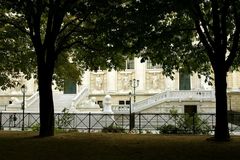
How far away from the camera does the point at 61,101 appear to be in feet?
145

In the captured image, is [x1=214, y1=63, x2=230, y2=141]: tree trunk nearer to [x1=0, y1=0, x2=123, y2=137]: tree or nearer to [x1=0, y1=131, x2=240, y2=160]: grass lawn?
[x1=0, y1=131, x2=240, y2=160]: grass lawn

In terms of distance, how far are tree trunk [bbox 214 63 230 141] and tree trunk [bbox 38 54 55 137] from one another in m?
7.32

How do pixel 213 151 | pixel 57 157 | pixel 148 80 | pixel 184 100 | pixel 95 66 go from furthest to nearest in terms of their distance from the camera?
1. pixel 148 80
2. pixel 184 100
3. pixel 95 66
4. pixel 213 151
5. pixel 57 157

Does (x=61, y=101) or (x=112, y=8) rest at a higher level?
(x=112, y=8)

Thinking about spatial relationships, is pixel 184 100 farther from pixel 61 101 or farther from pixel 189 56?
pixel 189 56

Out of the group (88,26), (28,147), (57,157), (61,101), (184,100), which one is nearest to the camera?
(57,157)

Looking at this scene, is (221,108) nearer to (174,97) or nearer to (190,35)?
(190,35)

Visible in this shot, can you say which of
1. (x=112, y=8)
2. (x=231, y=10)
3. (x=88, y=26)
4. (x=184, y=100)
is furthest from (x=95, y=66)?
(x=184, y=100)

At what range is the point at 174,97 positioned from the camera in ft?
135

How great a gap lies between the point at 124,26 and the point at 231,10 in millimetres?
4650

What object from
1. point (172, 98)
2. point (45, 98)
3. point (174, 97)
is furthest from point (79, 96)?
point (45, 98)

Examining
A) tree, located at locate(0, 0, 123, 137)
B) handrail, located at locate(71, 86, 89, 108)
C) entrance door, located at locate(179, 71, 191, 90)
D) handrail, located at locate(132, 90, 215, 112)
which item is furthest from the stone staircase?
tree, located at locate(0, 0, 123, 137)

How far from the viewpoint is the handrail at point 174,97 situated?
40.8 meters

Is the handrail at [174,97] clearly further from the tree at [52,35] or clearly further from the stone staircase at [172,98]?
the tree at [52,35]
